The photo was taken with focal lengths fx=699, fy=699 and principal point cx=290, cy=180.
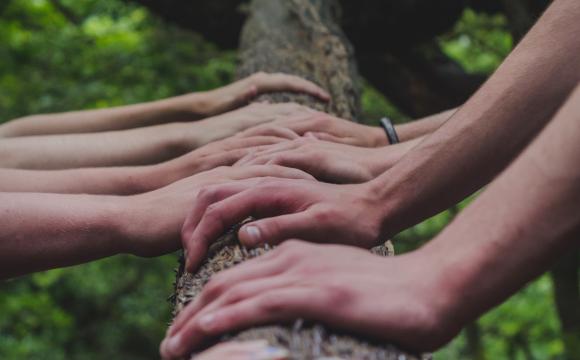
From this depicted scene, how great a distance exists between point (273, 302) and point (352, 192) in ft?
1.74

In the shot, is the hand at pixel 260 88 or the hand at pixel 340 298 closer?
the hand at pixel 340 298

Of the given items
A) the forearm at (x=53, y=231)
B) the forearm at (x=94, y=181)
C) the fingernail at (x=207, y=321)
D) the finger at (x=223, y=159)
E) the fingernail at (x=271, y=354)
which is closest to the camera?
the fingernail at (x=271, y=354)

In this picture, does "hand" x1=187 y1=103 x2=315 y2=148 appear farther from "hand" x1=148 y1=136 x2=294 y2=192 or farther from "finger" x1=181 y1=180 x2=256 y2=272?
"finger" x1=181 y1=180 x2=256 y2=272

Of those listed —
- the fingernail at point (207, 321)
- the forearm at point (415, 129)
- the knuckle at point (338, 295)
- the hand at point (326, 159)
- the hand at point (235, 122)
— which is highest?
the hand at point (235, 122)

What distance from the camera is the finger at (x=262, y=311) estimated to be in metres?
1.07

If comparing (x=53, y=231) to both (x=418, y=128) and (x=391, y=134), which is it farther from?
(x=418, y=128)

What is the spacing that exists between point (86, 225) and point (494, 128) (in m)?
1.06

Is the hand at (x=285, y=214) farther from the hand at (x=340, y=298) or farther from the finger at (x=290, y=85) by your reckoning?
the finger at (x=290, y=85)

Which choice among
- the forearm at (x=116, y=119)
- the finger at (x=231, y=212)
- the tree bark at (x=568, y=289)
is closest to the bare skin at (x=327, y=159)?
the finger at (x=231, y=212)

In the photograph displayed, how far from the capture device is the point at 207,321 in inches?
44.2

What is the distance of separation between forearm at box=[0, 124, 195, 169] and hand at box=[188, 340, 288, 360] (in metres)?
1.80

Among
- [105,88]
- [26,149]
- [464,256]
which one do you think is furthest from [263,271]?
[105,88]

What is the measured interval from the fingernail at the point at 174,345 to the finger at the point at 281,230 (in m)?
0.31

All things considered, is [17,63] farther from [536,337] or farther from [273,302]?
[536,337]
